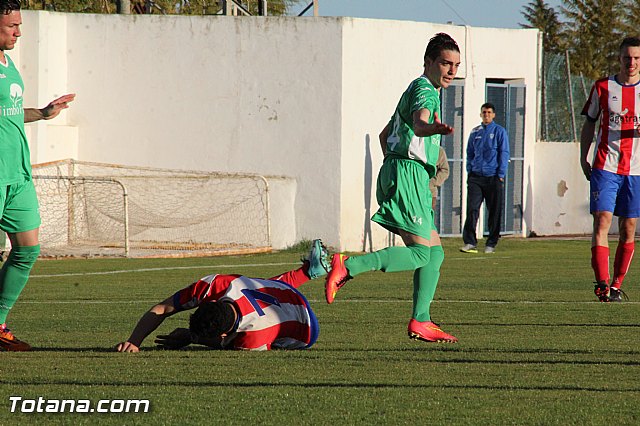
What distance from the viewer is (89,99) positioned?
22.8m

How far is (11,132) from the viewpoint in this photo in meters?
7.45

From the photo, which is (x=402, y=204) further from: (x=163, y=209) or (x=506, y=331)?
(x=163, y=209)

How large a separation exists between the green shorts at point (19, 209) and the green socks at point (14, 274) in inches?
5.6

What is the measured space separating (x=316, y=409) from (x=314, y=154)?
645 inches

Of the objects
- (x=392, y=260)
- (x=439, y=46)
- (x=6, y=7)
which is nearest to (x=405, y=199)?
(x=392, y=260)

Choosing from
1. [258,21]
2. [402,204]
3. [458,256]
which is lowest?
[458,256]

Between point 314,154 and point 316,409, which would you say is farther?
point 314,154

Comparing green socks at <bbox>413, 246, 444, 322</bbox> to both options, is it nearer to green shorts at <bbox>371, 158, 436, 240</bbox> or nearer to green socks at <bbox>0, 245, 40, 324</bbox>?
green shorts at <bbox>371, 158, 436, 240</bbox>

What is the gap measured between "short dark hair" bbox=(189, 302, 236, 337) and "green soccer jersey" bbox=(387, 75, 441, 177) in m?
1.68

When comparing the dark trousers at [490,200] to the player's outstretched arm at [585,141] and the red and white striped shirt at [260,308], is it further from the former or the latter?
the red and white striped shirt at [260,308]

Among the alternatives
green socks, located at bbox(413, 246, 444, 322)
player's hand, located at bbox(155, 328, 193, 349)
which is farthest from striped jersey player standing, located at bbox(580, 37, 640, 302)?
player's hand, located at bbox(155, 328, 193, 349)

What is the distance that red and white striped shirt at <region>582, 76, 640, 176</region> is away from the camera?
10.8m

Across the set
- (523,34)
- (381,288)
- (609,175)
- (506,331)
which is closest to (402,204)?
(506,331)

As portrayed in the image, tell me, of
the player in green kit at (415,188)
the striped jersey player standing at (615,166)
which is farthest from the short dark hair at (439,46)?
the striped jersey player standing at (615,166)
